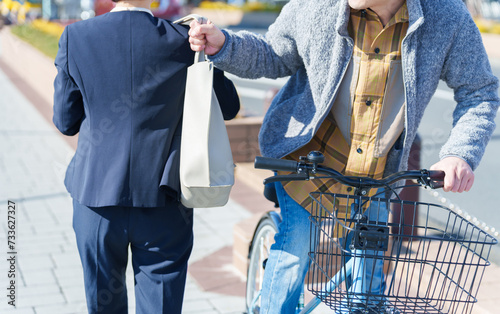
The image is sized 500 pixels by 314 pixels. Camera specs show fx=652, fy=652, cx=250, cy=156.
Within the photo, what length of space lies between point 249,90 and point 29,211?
306 inches

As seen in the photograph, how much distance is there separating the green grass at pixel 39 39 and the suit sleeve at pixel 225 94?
9036mm

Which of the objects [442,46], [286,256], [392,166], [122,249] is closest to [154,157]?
Result: [122,249]

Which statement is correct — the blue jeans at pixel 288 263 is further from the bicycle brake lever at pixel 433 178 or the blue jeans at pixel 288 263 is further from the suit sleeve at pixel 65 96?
the suit sleeve at pixel 65 96

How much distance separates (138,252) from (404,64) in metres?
1.24

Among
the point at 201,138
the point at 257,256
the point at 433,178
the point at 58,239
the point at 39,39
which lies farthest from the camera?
the point at 39,39

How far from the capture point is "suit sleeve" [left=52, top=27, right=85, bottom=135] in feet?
7.76

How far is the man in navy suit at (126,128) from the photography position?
2318 millimetres

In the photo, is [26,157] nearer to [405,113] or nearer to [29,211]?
[29,211]

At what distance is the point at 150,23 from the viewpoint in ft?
7.67

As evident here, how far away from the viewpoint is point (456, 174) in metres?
2.16

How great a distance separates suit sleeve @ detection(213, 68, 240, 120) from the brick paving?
134cm

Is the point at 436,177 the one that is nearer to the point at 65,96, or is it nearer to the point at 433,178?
the point at 433,178

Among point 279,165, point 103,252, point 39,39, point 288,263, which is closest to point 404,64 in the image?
point 279,165

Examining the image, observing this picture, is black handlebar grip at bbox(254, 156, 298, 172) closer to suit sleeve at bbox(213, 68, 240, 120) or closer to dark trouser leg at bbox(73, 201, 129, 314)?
suit sleeve at bbox(213, 68, 240, 120)
